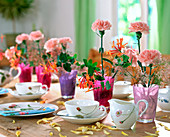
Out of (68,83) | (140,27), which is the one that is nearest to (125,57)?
(140,27)

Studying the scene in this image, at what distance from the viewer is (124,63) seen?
1.20 metres

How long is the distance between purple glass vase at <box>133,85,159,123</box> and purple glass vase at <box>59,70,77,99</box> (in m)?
0.56

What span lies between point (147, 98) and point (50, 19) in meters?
5.06

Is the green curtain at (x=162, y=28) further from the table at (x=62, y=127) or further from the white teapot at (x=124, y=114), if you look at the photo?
the white teapot at (x=124, y=114)

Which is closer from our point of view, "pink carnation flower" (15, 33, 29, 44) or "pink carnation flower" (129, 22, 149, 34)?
"pink carnation flower" (129, 22, 149, 34)

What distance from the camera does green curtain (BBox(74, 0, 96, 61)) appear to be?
15.3 ft

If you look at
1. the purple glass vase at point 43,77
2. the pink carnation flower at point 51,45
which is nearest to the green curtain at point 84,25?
the purple glass vase at point 43,77

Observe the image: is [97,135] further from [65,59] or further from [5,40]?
[5,40]

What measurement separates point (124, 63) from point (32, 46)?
3.22ft

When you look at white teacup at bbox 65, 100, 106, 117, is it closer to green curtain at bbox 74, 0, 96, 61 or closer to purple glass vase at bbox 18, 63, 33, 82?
purple glass vase at bbox 18, 63, 33, 82

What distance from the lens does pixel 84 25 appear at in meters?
4.73

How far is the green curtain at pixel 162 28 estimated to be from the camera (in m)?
3.54

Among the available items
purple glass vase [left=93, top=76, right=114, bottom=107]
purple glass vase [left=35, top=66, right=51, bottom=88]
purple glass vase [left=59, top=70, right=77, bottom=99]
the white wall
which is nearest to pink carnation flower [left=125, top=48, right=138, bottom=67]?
purple glass vase [left=93, top=76, right=114, bottom=107]

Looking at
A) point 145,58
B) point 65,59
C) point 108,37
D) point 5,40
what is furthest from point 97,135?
point 5,40
